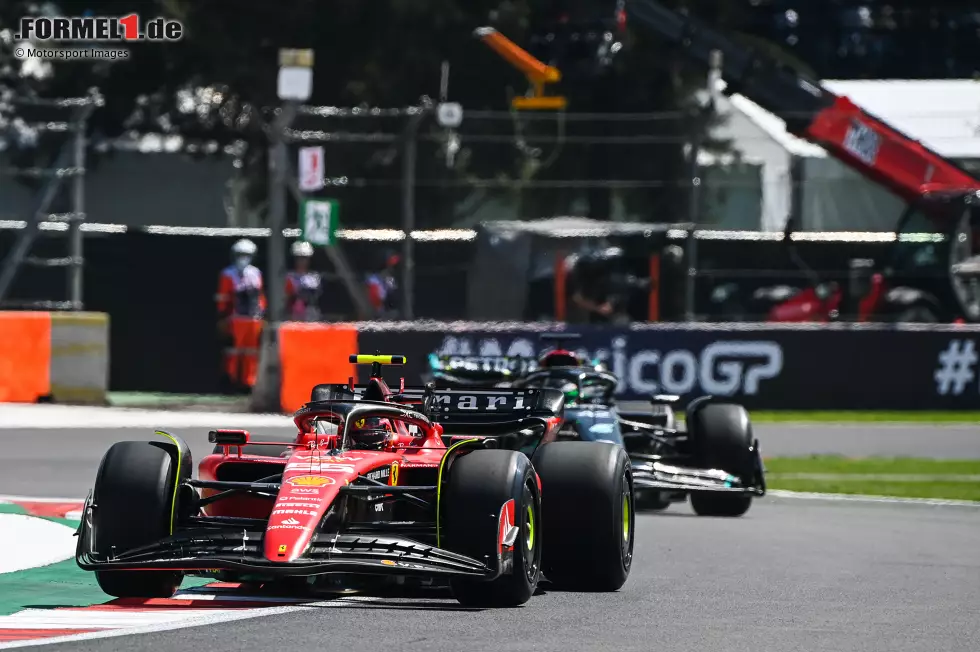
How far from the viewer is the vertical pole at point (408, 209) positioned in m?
21.4

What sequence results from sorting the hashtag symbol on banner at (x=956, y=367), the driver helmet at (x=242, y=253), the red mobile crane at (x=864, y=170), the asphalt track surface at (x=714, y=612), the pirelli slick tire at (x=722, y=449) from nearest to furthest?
the asphalt track surface at (x=714, y=612), the pirelli slick tire at (x=722, y=449), the hashtag symbol on banner at (x=956, y=367), the red mobile crane at (x=864, y=170), the driver helmet at (x=242, y=253)

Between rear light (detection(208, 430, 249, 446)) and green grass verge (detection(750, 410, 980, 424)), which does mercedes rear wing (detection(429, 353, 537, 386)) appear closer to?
rear light (detection(208, 430, 249, 446))

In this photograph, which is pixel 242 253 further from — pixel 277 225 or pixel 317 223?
pixel 317 223

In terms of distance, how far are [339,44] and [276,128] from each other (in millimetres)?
8157

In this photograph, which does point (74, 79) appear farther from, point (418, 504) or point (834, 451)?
point (418, 504)

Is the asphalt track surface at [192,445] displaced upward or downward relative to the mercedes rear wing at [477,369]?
downward

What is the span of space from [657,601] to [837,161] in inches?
613

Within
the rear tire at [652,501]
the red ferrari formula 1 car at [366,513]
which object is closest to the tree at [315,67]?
the rear tire at [652,501]

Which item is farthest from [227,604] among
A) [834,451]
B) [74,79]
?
[74,79]

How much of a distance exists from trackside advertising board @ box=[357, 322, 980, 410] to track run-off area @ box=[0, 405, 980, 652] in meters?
7.04

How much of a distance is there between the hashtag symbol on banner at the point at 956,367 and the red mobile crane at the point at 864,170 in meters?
0.61

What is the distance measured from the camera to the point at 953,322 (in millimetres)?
22797

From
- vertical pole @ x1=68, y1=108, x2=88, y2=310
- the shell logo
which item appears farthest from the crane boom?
the shell logo

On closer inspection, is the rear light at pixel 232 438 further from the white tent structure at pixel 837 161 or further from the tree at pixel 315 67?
the tree at pixel 315 67
